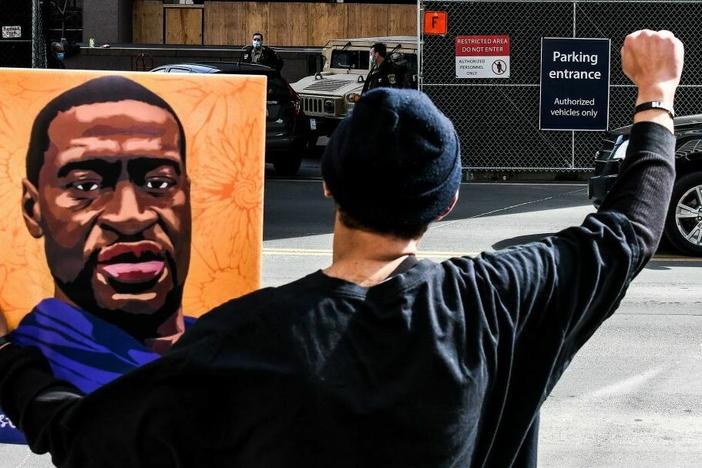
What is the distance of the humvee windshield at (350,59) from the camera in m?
23.8

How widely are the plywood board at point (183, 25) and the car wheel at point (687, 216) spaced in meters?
26.1

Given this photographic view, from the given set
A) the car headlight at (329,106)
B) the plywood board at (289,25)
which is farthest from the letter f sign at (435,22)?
the plywood board at (289,25)

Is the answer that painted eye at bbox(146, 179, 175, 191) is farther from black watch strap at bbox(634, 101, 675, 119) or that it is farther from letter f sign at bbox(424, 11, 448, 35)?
letter f sign at bbox(424, 11, 448, 35)

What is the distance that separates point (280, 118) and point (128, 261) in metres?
14.9

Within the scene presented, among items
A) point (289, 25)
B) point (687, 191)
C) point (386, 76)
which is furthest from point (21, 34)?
point (289, 25)

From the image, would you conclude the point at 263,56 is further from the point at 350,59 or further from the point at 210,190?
the point at 210,190

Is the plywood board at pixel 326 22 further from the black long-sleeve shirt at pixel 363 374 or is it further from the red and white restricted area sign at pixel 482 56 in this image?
the black long-sleeve shirt at pixel 363 374

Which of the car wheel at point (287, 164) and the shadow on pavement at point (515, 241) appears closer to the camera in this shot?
the shadow on pavement at point (515, 241)

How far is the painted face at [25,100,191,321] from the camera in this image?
3232 millimetres

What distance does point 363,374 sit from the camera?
2.10 meters

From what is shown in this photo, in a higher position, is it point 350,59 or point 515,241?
point 350,59

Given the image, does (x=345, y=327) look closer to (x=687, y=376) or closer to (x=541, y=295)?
(x=541, y=295)

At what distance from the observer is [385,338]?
212cm

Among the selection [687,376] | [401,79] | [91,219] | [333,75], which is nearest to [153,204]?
[91,219]
